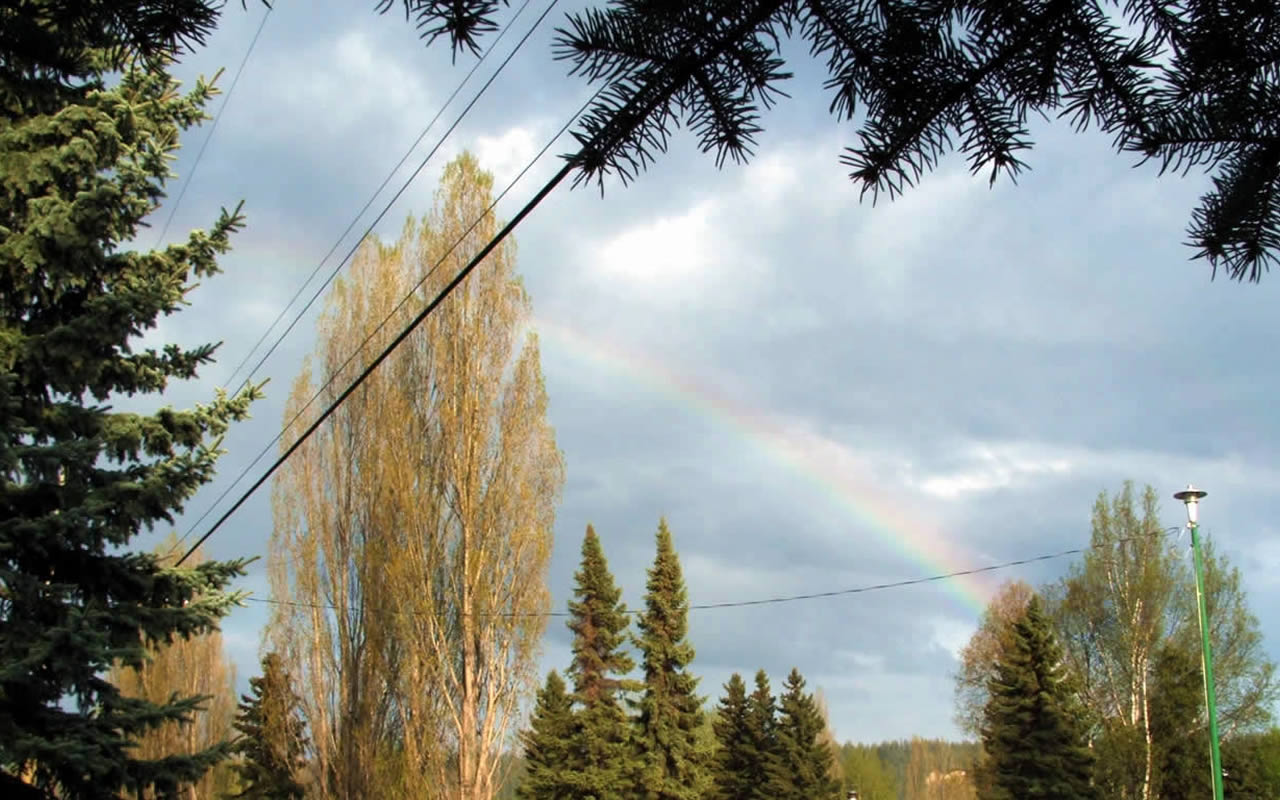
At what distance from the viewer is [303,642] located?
20.6m

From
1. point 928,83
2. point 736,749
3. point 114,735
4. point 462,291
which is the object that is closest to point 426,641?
point 462,291

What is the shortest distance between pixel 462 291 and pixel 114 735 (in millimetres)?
12986

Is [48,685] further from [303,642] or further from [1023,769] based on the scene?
[1023,769]

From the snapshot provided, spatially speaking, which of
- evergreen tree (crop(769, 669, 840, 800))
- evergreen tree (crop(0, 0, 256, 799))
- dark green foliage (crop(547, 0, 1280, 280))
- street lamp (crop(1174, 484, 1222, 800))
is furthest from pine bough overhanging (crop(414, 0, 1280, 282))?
evergreen tree (crop(769, 669, 840, 800))

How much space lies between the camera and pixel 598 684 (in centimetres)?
3612

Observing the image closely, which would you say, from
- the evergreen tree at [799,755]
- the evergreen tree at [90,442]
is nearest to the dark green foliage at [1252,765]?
the evergreen tree at [799,755]

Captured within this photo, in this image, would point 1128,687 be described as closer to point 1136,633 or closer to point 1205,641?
point 1136,633

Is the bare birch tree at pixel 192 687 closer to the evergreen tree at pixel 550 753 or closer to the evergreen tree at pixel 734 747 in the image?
the evergreen tree at pixel 550 753

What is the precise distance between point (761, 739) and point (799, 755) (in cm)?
154

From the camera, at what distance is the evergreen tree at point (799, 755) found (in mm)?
37125

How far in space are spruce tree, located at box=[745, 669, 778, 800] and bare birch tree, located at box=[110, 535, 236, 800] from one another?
1719cm

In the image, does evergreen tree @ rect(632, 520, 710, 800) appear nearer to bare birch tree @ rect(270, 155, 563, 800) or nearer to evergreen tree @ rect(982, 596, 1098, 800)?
evergreen tree @ rect(982, 596, 1098, 800)

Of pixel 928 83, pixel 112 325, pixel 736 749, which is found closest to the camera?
pixel 928 83

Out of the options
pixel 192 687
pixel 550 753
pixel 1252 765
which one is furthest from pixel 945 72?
pixel 192 687
